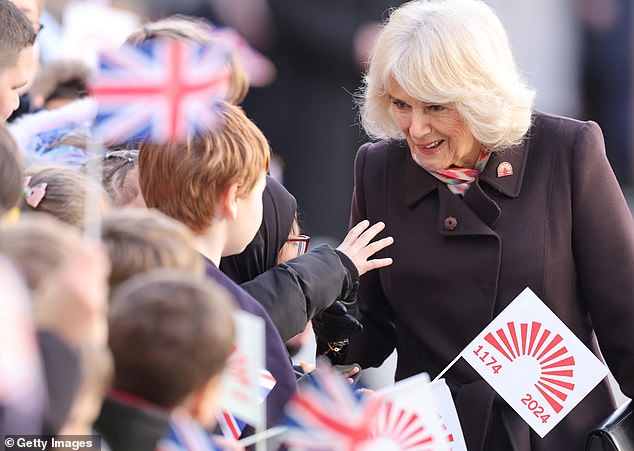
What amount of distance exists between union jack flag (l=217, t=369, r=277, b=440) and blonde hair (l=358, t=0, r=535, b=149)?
1.02 metres

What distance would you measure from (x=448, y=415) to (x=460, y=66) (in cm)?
91

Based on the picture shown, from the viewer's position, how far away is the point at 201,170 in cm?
261

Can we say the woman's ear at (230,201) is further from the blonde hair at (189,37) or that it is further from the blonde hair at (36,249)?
the blonde hair at (189,37)

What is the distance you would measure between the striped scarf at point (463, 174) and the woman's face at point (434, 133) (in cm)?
2

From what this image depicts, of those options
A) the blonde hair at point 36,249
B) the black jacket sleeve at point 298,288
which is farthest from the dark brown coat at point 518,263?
the blonde hair at point 36,249

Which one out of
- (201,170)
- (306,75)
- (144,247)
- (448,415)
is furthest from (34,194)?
(306,75)

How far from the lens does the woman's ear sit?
8.64 ft

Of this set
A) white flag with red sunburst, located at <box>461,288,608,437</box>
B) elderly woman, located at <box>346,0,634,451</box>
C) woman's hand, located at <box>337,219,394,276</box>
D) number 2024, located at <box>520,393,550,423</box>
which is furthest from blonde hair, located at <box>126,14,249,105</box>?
number 2024, located at <box>520,393,550,423</box>

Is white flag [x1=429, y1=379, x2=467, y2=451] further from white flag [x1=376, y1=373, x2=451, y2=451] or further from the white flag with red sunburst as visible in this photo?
white flag [x1=376, y1=373, x2=451, y2=451]

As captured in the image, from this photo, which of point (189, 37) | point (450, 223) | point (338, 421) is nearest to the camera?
point (338, 421)

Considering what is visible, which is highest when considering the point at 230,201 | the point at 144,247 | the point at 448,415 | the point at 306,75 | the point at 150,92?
the point at 150,92

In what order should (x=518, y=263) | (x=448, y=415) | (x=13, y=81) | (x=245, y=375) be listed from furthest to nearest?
1. (x=518, y=263)
2. (x=13, y=81)
3. (x=448, y=415)
4. (x=245, y=375)

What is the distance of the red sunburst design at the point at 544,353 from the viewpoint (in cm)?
299

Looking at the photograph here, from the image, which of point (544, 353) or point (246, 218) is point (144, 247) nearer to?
point (246, 218)
